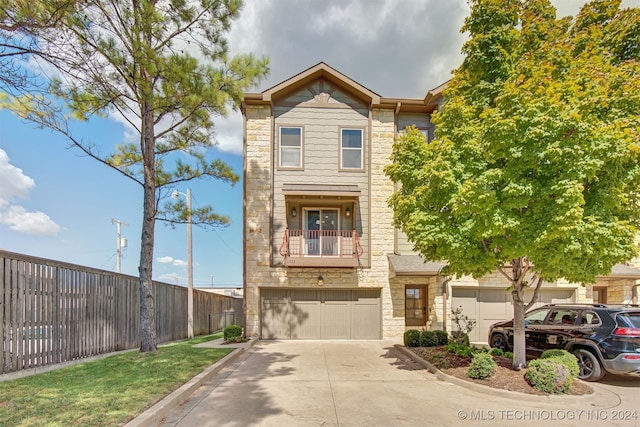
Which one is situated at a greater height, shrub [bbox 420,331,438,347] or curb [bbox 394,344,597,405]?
curb [bbox 394,344,597,405]

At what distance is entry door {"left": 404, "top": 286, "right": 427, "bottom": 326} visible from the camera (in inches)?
542

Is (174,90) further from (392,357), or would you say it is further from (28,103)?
(392,357)

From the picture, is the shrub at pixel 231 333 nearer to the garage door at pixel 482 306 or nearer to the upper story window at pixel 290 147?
the upper story window at pixel 290 147

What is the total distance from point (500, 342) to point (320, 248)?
6.55m

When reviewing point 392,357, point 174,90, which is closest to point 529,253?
point 392,357

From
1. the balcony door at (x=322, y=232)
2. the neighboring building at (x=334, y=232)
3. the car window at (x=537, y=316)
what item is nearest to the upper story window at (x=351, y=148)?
the neighboring building at (x=334, y=232)

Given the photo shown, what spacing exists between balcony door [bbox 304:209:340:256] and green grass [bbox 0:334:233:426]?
19.8ft

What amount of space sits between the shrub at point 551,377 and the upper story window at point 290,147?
10.1m

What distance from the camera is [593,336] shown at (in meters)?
7.25

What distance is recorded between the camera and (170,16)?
8664 mm

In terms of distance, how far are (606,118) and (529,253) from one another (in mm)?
2804

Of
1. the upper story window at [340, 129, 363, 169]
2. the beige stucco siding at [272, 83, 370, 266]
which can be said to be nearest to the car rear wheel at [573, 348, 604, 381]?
the beige stucco siding at [272, 83, 370, 266]

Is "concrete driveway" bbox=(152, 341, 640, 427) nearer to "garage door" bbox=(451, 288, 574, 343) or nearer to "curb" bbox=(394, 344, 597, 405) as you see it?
"curb" bbox=(394, 344, 597, 405)

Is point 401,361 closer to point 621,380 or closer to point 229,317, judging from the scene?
point 621,380
